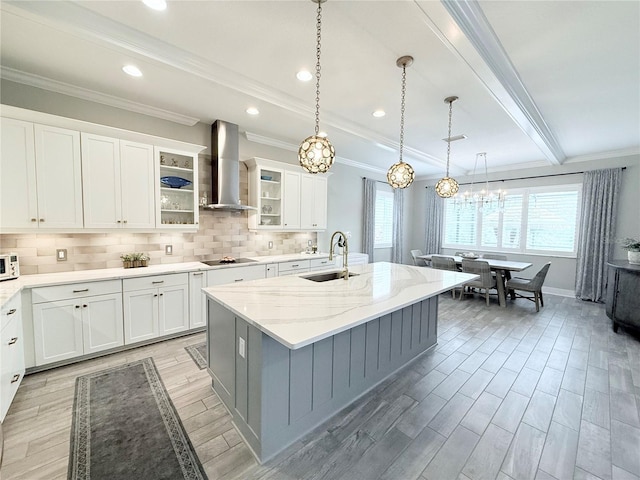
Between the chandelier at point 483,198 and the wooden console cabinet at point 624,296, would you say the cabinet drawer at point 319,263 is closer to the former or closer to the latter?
the chandelier at point 483,198

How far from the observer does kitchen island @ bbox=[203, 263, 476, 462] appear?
1.55 m

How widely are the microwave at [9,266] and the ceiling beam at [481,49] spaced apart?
3974 mm

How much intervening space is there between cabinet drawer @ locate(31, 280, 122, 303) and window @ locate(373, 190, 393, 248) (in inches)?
206

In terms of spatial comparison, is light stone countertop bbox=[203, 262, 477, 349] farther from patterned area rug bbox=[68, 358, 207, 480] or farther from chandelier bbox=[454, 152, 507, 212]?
chandelier bbox=[454, 152, 507, 212]

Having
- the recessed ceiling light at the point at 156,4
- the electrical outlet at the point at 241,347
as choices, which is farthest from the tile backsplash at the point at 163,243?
the electrical outlet at the point at 241,347

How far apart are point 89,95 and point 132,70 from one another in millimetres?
919

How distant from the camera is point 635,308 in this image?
3363 mm

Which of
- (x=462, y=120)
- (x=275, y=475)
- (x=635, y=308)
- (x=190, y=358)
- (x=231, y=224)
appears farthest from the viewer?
(x=231, y=224)

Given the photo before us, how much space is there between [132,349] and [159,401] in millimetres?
1164

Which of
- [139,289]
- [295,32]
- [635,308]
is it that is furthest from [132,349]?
[635,308]

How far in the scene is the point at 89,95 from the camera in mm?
2883

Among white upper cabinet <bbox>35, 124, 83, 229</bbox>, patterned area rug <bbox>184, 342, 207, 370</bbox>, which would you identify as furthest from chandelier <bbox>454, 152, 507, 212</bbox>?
white upper cabinet <bbox>35, 124, 83, 229</bbox>

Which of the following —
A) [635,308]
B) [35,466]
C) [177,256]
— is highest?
[177,256]

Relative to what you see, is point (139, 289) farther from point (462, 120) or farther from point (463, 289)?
point (463, 289)
